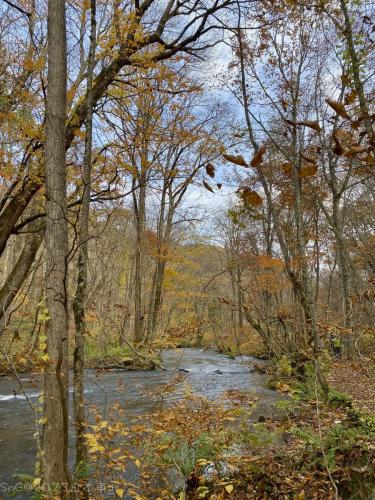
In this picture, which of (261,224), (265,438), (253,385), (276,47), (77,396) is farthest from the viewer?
(261,224)

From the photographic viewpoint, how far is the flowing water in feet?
19.2

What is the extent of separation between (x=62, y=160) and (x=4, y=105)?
441 cm

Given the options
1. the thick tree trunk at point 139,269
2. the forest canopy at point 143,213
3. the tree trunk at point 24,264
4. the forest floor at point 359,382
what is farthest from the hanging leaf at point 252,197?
the thick tree trunk at point 139,269

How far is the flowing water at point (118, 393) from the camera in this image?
19.2 ft

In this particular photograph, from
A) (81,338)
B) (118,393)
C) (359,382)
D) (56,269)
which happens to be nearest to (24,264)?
Result: (118,393)

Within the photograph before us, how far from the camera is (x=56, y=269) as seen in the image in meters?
3.80

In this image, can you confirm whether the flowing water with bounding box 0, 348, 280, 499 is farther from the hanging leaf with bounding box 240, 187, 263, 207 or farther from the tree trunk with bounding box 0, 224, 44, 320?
the hanging leaf with bounding box 240, 187, 263, 207

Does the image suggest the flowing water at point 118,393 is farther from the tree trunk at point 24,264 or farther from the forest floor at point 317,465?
the tree trunk at point 24,264

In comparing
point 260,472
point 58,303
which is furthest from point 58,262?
point 260,472

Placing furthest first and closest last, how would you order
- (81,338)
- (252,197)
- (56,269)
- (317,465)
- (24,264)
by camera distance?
(24,264) < (81,338) < (317,465) < (56,269) < (252,197)

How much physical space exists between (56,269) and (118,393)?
23.8ft

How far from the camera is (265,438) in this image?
4828 mm

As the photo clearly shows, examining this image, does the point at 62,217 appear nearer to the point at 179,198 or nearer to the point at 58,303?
the point at 58,303

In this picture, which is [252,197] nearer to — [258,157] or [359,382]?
[258,157]
